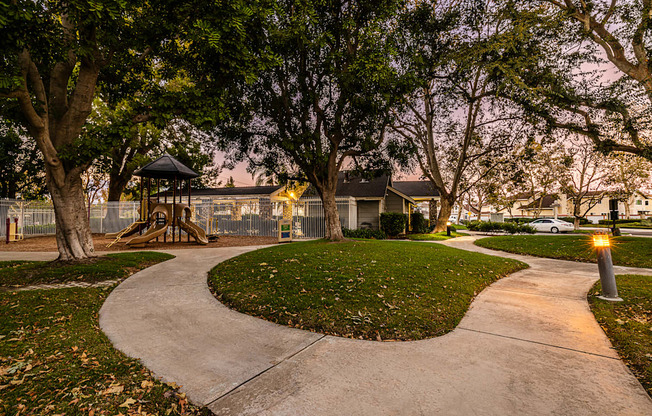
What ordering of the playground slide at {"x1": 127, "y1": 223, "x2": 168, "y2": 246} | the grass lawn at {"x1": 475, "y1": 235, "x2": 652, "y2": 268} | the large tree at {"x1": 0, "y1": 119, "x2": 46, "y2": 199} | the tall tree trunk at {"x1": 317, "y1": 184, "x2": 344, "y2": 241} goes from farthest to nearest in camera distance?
the large tree at {"x1": 0, "y1": 119, "x2": 46, "y2": 199} < the tall tree trunk at {"x1": 317, "y1": 184, "x2": 344, "y2": 241} < the playground slide at {"x1": 127, "y1": 223, "x2": 168, "y2": 246} < the grass lawn at {"x1": 475, "y1": 235, "x2": 652, "y2": 268}

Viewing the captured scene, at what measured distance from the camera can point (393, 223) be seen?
20047 millimetres

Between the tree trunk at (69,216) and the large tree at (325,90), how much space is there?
619 cm

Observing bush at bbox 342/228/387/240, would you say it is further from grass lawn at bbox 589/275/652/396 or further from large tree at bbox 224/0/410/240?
grass lawn at bbox 589/275/652/396

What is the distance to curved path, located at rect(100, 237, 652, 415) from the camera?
2248 mm

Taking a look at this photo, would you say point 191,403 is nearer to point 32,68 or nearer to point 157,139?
point 32,68

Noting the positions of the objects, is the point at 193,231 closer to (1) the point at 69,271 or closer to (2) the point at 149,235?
(2) the point at 149,235

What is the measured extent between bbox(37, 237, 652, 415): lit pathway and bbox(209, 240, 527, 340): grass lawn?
32 centimetres

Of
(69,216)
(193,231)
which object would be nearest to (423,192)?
(193,231)

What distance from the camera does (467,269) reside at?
24.1 feet

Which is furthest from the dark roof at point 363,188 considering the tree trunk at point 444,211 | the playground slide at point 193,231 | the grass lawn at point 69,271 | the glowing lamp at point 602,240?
the glowing lamp at point 602,240

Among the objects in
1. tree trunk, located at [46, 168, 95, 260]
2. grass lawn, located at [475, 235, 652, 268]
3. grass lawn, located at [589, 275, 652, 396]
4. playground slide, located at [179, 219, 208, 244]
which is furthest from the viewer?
playground slide, located at [179, 219, 208, 244]

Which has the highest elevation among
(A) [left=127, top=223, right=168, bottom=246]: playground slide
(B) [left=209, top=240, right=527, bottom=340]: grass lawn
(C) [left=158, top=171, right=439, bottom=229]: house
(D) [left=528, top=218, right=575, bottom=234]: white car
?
(C) [left=158, top=171, right=439, bottom=229]: house

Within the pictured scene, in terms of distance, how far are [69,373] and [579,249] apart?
615 inches

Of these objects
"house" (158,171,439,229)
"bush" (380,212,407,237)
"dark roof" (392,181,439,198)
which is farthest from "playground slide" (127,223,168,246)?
"dark roof" (392,181,439,198)
